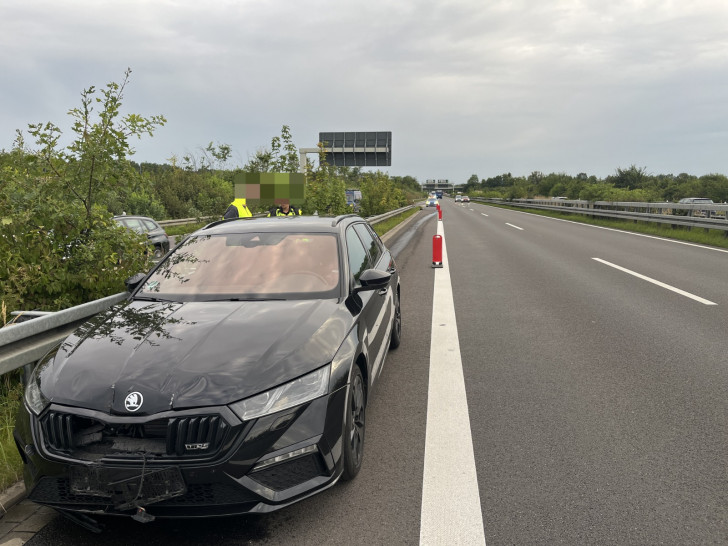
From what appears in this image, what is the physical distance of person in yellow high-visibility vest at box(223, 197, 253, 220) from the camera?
6840mm

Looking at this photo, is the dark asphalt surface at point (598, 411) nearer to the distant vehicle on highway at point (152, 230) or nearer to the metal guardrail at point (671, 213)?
the distant vehicle on highway at point (152, 230)

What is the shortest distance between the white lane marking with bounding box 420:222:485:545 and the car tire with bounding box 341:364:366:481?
1.34 feet

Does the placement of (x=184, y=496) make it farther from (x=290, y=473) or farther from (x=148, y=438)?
(x=290, y=473)

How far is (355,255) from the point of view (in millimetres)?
4449

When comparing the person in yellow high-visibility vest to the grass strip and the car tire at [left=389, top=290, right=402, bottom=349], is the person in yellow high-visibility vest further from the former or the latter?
the grass strip

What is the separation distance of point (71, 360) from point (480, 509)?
7.48 feet

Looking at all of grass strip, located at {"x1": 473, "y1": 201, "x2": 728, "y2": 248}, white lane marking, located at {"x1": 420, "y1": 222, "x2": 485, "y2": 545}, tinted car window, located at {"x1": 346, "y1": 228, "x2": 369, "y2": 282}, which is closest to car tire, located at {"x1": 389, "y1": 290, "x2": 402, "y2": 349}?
white lane marking, located at {"x1": 420, "y1": 222, "x2": 485, "y2": 545}

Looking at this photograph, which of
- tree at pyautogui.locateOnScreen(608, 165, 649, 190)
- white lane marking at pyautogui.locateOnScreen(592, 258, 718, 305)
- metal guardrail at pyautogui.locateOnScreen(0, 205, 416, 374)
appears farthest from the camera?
tree at pyautogui.locateOnScreen(608, 165, 649, 190)

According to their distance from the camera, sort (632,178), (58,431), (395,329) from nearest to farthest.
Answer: (58,431) < (395,329) < (632,178)

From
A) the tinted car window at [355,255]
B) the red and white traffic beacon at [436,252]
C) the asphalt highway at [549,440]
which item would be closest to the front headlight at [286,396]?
the asphalt highway at [549,440]

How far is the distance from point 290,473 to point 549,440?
1.88m

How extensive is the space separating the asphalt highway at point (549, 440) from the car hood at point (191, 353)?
730 mm

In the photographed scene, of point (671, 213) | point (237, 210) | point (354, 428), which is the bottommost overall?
point (354, 428)

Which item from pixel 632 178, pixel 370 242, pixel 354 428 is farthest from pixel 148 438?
pixel 632 178
